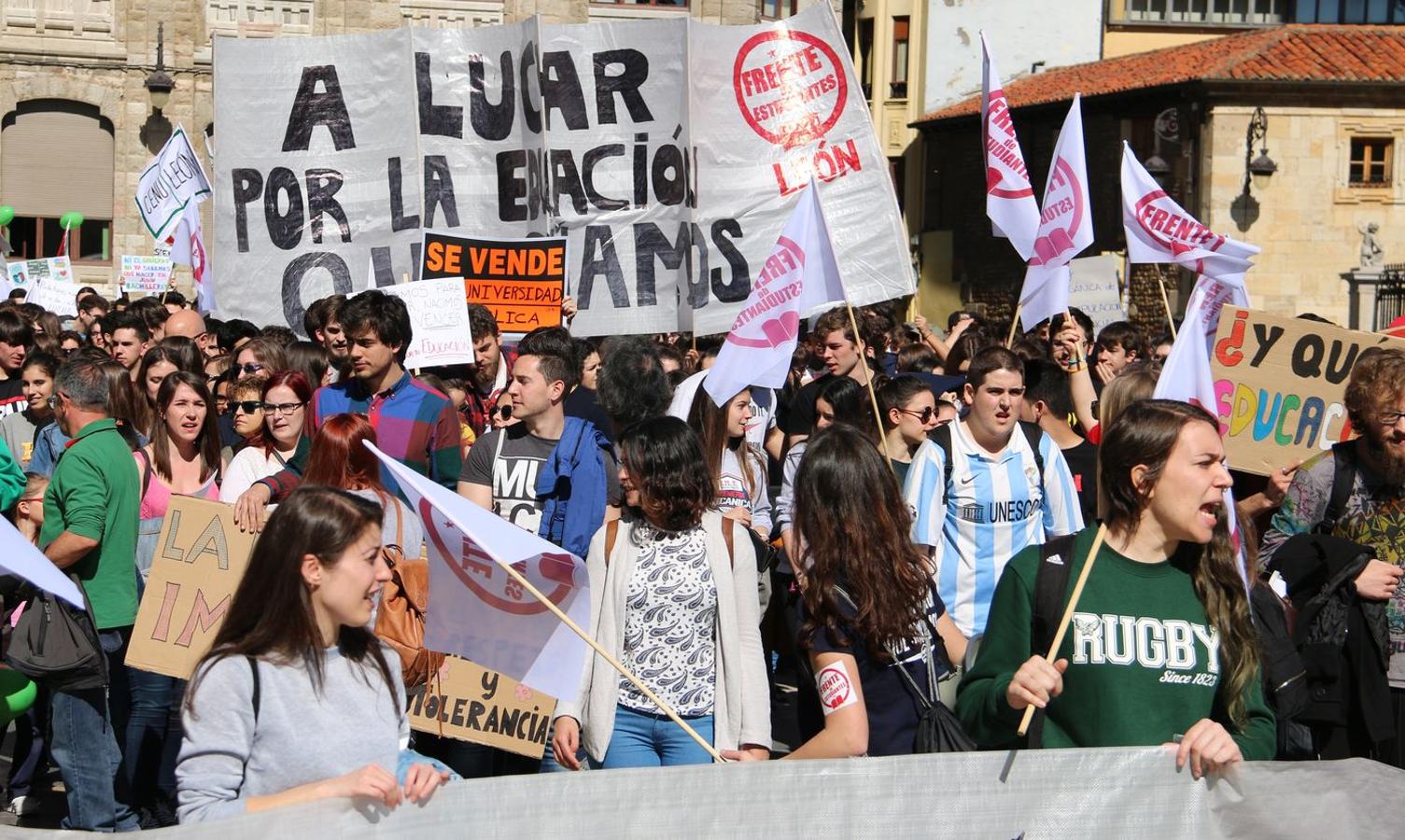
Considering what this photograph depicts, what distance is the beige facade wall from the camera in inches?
1230

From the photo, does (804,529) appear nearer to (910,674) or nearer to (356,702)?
(910,674)

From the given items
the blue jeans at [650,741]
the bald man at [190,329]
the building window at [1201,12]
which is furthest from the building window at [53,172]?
the blue jeans at [650,741]

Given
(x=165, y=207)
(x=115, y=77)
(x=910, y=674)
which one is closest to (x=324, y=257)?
(x=165, y=207)

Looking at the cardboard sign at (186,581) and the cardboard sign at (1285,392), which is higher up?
the cardboard sign at (1285,392)

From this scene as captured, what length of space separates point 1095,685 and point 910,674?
0.89m

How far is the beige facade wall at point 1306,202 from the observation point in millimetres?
31250

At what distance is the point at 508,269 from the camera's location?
10055 millimetres

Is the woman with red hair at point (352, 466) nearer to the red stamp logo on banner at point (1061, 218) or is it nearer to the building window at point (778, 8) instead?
the red stamp logo on banner at point (1061, 218)

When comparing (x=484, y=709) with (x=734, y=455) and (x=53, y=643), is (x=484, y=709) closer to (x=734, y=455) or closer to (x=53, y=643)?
(x=53, y=643)

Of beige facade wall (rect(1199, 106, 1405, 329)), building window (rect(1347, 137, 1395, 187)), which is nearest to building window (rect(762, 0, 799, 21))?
beige facade wall (rect(1199, 106, 1405, 329))

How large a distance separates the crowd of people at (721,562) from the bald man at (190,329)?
2.07 metres

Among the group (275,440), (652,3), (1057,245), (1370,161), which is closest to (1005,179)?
(1057,245)

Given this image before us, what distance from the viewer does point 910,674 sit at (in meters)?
4.52

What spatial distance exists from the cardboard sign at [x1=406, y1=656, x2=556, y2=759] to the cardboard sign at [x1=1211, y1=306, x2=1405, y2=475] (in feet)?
8.98
